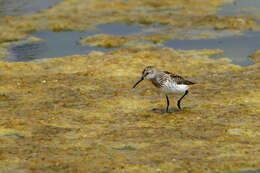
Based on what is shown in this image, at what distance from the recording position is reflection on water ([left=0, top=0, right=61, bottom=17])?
33625mm

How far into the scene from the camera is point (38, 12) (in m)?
33.9

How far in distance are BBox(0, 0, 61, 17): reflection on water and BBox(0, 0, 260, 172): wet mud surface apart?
677cm

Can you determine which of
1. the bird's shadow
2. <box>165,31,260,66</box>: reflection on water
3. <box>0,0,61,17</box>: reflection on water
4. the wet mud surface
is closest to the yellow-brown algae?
the wet mud surface

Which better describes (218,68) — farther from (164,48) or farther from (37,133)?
(37,133)

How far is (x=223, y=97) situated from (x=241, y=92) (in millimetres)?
741

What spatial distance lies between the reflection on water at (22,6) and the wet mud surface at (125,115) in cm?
677

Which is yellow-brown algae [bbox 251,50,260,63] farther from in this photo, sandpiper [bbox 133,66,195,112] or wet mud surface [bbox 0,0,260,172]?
sandpiper [bbox 133,66,195,112]

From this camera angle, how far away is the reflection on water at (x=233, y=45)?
23812mm

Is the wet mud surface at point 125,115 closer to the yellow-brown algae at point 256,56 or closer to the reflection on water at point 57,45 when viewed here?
the yellow-brown algae at point 256,56

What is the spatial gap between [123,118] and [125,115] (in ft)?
1.09

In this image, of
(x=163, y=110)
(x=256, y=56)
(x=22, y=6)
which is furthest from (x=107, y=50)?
(x=22, y=6)

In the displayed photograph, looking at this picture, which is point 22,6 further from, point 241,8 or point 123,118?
point 123,118

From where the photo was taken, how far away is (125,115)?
15.6 meters

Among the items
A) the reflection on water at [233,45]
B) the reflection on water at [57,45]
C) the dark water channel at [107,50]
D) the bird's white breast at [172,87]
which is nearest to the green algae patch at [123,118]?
the bird's white breast at [172,87]
